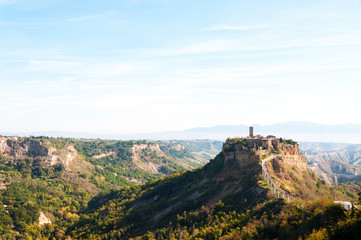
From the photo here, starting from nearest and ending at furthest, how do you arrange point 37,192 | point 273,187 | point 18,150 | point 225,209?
1. point 273,187
2. point 225,209
3. point 37,192
4. point 18,150

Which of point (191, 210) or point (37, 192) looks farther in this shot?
point (37, 192)

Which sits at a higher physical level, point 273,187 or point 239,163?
point 239,163

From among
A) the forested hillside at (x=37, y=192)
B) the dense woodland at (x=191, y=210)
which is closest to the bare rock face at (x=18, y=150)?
the forested hillside at (x=37, y=192)

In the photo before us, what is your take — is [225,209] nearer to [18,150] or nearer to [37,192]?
[37,192]

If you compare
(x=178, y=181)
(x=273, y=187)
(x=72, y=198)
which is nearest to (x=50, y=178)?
(x=72, y=198)

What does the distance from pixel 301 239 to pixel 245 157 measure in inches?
1719

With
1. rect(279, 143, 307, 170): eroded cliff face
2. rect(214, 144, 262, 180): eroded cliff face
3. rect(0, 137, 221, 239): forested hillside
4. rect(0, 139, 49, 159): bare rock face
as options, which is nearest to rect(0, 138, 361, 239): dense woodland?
rect(0, 137, 221, 239): forested hillside

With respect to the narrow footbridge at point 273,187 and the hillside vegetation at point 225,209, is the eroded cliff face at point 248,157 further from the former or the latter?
the narrow footbridge at point 273,187

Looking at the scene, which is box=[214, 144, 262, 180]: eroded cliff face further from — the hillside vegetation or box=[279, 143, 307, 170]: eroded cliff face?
box=[279, 143, 307, 170]: eroded cliff face

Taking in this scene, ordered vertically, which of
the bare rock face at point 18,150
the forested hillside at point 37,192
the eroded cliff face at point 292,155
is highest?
the eroded cliff face at point 292,155

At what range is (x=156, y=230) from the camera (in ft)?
257

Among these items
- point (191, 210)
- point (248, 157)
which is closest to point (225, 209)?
point (191, 210)

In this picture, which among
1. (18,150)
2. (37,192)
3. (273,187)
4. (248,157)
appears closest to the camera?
(273,187)

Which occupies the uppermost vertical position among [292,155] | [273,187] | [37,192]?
[292,155]
